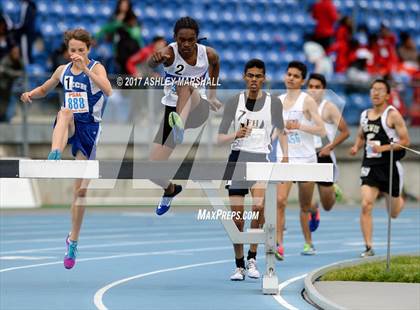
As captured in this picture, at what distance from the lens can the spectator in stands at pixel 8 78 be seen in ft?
71.6

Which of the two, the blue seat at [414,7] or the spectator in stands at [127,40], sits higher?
the blue seat at [414,7]

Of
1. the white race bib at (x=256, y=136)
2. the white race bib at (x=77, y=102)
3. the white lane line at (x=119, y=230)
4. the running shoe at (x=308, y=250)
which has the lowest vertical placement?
the white lane line at (x=119, y=230)

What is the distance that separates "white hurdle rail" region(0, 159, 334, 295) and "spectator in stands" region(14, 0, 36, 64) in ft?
39.2

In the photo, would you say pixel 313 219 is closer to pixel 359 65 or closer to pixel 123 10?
pixel 123 10

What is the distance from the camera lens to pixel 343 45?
27.0 m

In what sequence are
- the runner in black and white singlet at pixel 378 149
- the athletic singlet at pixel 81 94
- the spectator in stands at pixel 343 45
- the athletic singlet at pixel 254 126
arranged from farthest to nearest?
the spectator in stands at pixel 343 45, the runner in black and white singlet at pixel 378 149, the athletic singlet at pixel 254 126, the athletic singlet at pixel 81 94

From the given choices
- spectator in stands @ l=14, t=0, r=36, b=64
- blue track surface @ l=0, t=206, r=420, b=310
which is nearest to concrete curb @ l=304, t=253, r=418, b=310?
blue track surface @ l=0, t=206, r=420, b=310

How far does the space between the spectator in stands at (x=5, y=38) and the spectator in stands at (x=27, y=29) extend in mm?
234

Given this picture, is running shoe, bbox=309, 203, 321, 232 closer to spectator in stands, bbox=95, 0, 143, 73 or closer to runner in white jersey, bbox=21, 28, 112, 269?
runner in white jersey, bbox=21, 28, 112, 269

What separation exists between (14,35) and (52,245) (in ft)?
24.2

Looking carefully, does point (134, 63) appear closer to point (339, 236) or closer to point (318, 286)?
point (339, 236)

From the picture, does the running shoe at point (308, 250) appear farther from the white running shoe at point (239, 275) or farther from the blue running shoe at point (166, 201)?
the blue running shoe at point (166, 201)

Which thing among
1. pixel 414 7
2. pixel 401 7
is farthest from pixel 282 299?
pixel 414 7

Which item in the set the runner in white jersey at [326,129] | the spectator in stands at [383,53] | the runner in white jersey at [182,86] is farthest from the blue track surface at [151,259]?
the spectator in stands at [383,53]
